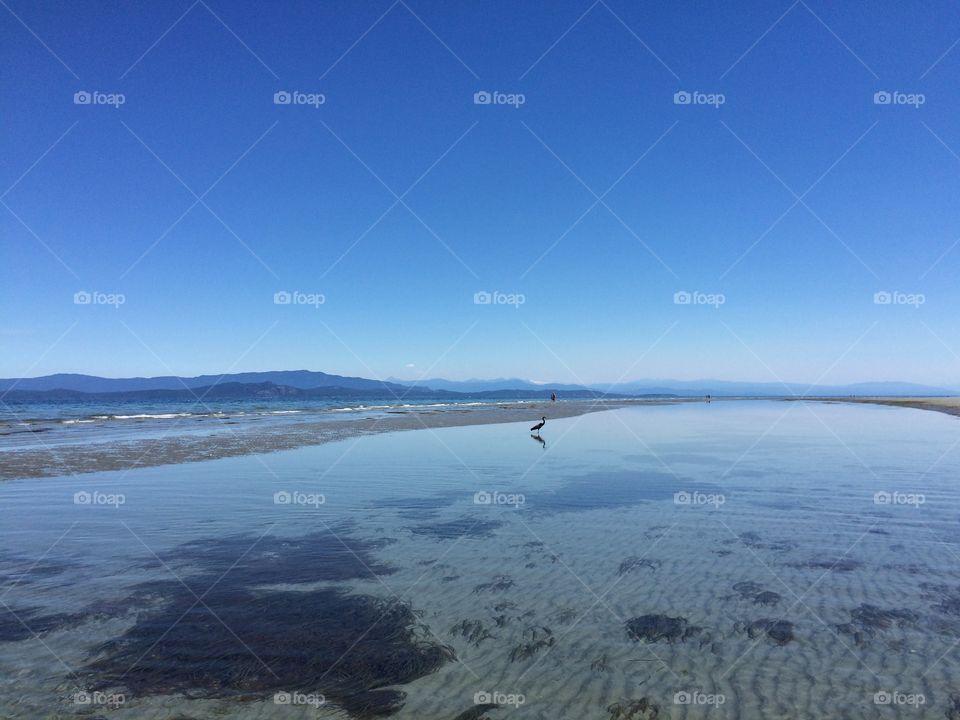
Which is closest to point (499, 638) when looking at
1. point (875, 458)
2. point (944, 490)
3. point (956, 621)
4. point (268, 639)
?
point (268, 639)

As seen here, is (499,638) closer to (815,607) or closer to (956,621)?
(815,607)

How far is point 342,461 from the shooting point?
2738cm

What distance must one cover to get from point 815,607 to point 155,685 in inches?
423

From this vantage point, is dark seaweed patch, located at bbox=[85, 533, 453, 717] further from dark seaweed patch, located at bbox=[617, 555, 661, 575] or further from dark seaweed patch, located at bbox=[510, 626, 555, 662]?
dark seaweed patch, located at bbox=[617, 555, 661, 575]

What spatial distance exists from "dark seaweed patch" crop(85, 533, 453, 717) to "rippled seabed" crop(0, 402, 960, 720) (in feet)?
0.15

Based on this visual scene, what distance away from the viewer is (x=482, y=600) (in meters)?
10.2

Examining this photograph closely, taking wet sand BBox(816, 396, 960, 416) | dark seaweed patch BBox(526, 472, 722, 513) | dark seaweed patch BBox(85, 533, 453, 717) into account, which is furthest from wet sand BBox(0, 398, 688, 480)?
wet sand BBox(816, 396, 960, 416)

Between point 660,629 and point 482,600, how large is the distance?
10.6 feet

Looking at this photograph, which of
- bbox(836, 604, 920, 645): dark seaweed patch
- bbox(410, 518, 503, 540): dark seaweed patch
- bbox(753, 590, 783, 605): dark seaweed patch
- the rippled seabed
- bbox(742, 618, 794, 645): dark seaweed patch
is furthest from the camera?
bbox(410, 518, 503, 540): dark seaweed patch

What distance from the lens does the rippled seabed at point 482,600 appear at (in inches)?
283

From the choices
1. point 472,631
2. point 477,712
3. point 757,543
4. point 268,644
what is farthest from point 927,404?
point 268,644

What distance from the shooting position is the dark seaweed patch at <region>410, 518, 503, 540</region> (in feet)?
47.9

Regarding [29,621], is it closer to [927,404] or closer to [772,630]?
[772,630]

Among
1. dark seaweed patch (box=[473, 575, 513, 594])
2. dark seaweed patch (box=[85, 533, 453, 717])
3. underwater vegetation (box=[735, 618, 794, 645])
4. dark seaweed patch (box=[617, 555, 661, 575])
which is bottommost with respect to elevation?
dark seaweed patch (box=[85, 533, 453, 717])
